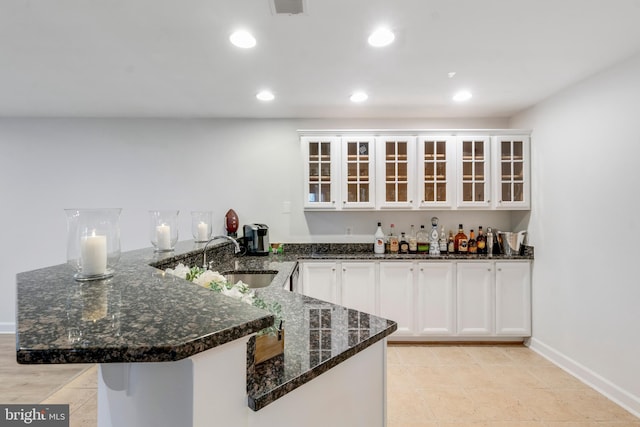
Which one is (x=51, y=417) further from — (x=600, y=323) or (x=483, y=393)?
(x=600, y=323)

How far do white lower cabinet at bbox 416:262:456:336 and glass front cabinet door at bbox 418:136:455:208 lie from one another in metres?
0.71

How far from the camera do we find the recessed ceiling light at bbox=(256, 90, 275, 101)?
10.0 ft

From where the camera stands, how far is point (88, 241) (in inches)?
47.1

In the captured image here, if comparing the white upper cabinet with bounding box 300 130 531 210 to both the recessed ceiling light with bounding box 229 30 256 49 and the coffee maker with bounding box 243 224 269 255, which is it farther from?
the recessed ceiling light with bounding box 229 30 256 49

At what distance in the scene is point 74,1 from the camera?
1722 millimetres

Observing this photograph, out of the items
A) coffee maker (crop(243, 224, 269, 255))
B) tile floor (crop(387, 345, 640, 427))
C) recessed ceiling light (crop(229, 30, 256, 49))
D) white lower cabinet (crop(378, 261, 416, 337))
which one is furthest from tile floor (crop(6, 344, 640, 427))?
recessed ceiling light (crop(229, 30, 256, 49))

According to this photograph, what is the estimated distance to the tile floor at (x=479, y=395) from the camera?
7.28ft

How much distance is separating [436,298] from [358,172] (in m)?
1.63

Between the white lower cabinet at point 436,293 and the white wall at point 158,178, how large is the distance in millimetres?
604

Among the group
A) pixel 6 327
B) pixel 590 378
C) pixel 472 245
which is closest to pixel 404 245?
pixel 472 245

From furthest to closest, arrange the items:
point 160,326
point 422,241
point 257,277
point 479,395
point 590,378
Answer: point 422,241
point 257,277
point 590,378
point 479,395
point 160,326

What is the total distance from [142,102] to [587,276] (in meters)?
4.51

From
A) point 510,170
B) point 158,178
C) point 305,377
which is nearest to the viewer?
point 305,377

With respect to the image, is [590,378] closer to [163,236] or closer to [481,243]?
[481,243]
